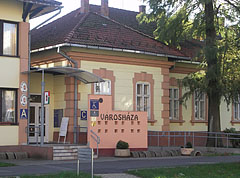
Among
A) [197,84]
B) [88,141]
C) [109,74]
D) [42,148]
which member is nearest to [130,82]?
[109,74]

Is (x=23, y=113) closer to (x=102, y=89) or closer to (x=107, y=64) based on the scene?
(x=102, y=89)

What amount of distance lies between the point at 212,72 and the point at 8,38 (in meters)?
9.92

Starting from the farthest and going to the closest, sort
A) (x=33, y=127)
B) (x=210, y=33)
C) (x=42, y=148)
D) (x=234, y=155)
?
1. (x=210, y=33)
2. (x=234, y=155)
3. (x=33, y=127)
4. (x=42, y=148)

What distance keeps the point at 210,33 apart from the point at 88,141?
9201 millimetres

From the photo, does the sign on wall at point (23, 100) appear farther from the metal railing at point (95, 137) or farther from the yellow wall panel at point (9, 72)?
the metal railing at point (95, 137)

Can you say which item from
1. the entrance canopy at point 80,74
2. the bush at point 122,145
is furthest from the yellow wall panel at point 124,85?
the bush at point 122,145

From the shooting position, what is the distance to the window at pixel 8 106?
72.2 feet

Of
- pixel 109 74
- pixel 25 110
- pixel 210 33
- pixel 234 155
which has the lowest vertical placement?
pixel 234 155

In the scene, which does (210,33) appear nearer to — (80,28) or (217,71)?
(217,71)

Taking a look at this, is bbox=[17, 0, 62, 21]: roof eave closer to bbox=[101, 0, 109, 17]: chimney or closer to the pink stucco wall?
the pink stucco wall

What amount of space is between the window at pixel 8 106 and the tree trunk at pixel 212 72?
31.3 ft

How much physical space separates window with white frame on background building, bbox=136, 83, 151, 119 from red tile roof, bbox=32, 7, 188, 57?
6.63 feet

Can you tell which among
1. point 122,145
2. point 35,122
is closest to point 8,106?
point 35,122

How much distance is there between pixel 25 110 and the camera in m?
22.5
